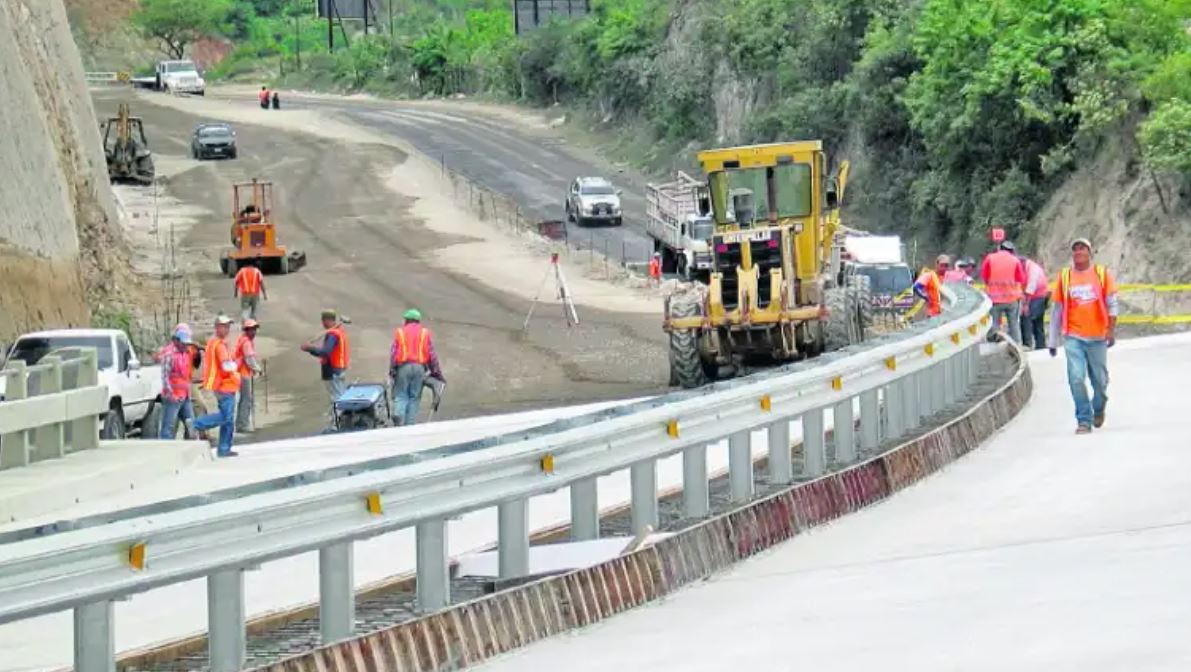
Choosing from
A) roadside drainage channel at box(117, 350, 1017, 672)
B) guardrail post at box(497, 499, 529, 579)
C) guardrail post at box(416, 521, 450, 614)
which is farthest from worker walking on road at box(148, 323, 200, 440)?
guardrail post at box(416, 521, 450, 614)

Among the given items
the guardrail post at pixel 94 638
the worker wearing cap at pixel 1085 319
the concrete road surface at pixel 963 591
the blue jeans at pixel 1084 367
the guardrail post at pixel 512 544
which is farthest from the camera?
the blue jeans at pixel 1084 367

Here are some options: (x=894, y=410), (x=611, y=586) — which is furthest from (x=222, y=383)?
(x=611, y=586)

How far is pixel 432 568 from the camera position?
35.3 feet

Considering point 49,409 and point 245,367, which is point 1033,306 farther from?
point 49,409

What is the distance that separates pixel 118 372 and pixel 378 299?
85.0 ft

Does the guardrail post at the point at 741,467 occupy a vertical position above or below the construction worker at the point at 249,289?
above

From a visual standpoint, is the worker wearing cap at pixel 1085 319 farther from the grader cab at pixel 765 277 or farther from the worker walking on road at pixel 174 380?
the grader cab at pixel 765 277

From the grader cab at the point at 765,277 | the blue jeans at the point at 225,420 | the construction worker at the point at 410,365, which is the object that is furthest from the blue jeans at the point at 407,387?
the grader cab at the point at 765,277

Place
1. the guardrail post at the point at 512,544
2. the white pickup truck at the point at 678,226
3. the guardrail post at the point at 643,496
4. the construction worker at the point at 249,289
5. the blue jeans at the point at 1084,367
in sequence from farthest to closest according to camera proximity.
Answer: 1. the white pickup truck at the point at 678,226
2. the construction worker at the point at 249,289
3. the blue jeans at the point at 1084,367
4. the guardrail post at the point at 643,496
5. the guardrail post at the point at 512,544

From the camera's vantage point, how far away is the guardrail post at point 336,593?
9906mm

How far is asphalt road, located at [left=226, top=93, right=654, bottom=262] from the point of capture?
73.0 metres

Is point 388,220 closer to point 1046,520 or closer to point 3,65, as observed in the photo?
point 3,65

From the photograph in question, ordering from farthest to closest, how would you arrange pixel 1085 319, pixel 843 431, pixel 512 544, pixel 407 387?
pixel 407 387
pixel 1085 319
pixel 843 431
pixel 512 544

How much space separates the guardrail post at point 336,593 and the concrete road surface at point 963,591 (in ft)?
2.82
